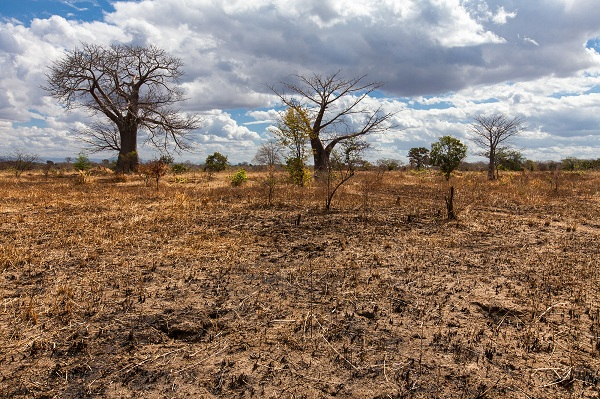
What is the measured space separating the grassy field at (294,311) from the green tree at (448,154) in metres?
18.7

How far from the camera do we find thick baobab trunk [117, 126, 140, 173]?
79.4 ft

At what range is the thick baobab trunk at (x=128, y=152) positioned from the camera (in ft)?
79.4

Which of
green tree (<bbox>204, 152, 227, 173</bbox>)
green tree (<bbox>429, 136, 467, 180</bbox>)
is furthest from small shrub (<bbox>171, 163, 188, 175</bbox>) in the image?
green tree (<bbox>429, 136, 467, 180</bbox>)

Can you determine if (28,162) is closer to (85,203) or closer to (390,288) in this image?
(85,203)

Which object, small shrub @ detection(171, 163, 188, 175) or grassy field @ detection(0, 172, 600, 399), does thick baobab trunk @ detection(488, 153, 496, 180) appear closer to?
grassy field @ detection(0, 172, 600, 399)

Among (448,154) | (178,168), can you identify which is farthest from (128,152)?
(448,154)

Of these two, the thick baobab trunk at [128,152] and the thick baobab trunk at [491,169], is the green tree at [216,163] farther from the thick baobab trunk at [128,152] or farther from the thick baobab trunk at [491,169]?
the thick baobab trunk at [491,169]

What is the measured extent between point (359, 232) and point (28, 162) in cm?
2985

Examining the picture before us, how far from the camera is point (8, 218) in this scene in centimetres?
876

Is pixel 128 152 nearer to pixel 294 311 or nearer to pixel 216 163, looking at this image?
pixel 216 163

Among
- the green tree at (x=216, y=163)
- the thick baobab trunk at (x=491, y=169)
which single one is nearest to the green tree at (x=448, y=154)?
the thick baobab trunk at (x=491, y=169)

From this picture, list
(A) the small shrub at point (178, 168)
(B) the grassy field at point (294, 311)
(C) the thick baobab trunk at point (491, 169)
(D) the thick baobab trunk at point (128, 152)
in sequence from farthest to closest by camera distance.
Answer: (A) the small shrub at point (178, 168)
(C) the thick baobab trunk at point (491, 169)
(D) the thick baobab trunk at point (128, 152)
(B) the grassy field at point (294, 311)

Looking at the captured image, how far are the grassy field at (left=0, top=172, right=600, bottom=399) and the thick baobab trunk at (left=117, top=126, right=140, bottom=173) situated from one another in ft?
55.0

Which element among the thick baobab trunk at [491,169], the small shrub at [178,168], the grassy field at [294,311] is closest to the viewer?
the grassy field at [294,311]
